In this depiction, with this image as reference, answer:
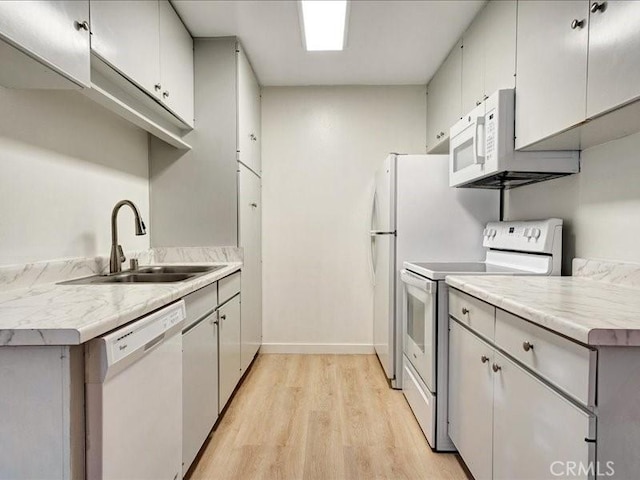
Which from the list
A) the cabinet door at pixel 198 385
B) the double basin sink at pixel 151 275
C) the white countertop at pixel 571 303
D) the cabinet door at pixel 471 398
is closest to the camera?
the white countertop at pixel 571 303

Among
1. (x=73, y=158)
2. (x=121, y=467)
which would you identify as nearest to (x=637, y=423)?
(x=121, y=467)

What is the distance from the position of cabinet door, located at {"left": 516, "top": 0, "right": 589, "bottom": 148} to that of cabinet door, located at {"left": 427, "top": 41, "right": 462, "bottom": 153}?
789mm

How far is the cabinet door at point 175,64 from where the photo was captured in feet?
6.36

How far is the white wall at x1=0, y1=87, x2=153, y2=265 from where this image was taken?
133cm

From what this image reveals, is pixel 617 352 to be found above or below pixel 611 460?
above

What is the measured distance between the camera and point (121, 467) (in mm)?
940

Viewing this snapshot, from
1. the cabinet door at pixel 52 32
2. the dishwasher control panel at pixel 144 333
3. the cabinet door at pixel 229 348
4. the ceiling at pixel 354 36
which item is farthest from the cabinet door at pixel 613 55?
the cabinet door at pixel 229 348

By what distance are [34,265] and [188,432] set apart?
36.3 inches

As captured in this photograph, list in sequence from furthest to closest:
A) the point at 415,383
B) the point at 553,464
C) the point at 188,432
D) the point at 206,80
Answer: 1. the point at 206,80
2. the point at 415,383
3. the point at 188,432
4. the point at 553,464

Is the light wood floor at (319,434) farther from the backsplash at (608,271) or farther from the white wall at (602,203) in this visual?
the white wall at (602,203)

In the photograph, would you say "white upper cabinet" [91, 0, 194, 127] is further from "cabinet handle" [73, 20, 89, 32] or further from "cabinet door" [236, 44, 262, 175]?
"cabinet door" [236, 44, 262, 175]

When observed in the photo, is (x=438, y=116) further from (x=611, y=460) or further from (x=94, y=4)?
(x=611, y=460)

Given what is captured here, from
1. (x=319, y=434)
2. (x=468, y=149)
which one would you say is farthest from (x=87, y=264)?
(x=468, y=149)

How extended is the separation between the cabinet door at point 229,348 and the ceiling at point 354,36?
177 cm
